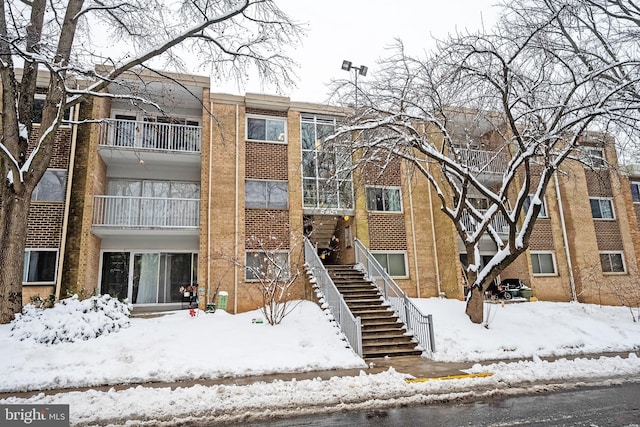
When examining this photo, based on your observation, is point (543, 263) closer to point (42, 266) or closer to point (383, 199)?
point (383, 199)

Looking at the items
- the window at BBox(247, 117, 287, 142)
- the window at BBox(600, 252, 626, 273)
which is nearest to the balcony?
the window at BBox(247, 117, 287, 142)

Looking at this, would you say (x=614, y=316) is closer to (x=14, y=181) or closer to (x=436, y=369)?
(x=436, y=369)

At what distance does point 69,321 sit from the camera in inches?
361

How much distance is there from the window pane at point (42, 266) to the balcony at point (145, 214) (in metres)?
1.66

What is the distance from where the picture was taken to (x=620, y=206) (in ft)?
63.6

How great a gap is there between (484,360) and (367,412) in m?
4.95

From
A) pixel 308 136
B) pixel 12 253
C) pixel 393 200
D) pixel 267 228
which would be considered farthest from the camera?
pixel 393 200

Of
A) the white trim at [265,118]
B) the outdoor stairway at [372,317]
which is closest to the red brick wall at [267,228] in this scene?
the outdoor stairway at [372,317]

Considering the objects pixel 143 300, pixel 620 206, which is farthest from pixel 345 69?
pixel 620 206

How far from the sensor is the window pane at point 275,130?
15889 mm

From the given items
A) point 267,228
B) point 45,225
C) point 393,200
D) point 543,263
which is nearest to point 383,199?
point 393,200

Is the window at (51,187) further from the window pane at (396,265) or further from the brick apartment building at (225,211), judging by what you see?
the window pane at (396,265)

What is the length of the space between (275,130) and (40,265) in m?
9.70

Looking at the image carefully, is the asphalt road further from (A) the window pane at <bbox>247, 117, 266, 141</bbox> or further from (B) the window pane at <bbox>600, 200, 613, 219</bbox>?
(B) the window pane at <bbox>600, 200, 613, 219</bbox>
